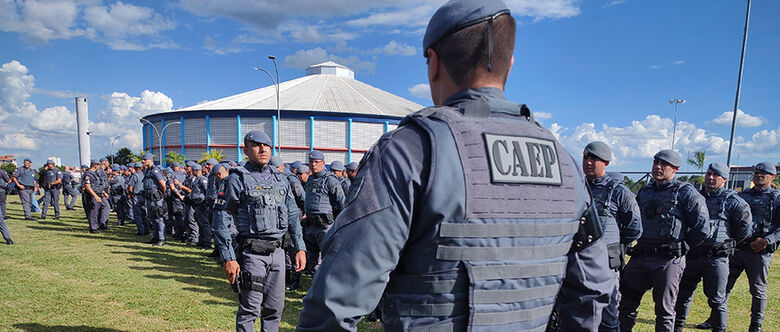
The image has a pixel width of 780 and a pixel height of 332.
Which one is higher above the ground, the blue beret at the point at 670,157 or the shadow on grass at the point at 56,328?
the blue beret at the point at 670,157

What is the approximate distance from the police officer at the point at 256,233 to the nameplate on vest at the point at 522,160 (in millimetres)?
3267

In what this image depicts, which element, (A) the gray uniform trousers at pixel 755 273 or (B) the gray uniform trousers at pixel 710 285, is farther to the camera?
(A) the gray uniform trousers at pixel 755 273

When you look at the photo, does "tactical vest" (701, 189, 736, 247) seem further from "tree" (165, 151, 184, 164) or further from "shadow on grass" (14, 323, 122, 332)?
"tree" (165, 151, 184, 164)

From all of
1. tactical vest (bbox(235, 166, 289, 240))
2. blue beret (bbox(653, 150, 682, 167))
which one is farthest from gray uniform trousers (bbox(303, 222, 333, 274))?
blue beret (bbox(653, 150, 682, 167))

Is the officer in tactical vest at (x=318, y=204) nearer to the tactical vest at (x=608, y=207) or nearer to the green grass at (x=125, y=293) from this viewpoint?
the green grass at (x=125, y=293)

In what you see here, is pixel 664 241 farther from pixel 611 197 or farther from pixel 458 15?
pixel 458 15

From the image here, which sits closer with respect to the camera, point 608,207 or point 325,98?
point 608,207

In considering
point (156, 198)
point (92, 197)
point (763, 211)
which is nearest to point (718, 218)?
point (763, 211)

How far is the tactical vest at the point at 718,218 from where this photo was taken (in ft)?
17.3

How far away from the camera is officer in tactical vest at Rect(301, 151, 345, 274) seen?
7344 millimetres

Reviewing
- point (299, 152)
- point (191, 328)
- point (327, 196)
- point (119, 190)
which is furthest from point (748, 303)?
point (299, 152)

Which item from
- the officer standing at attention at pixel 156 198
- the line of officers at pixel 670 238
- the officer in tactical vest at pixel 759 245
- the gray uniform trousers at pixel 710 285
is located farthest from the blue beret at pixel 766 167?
the officer standing at attention at pixel 156 198

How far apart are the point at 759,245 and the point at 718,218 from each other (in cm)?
76

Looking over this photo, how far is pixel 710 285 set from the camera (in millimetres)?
5273
